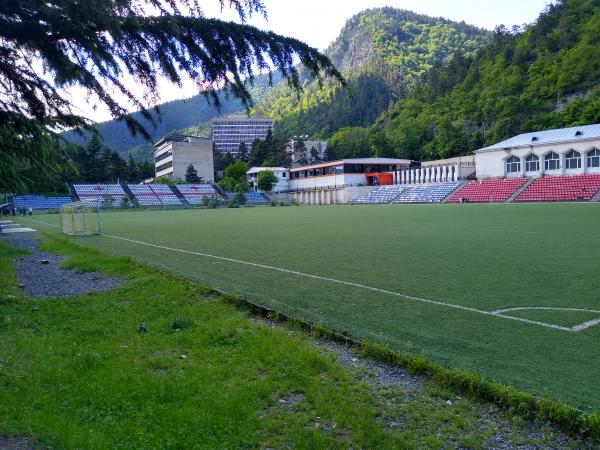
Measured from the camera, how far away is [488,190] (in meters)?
56.1

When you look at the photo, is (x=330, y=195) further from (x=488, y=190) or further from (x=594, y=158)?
(x=594, y=158)

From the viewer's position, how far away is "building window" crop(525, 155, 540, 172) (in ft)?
183

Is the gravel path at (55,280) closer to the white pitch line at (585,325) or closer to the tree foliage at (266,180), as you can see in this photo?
the white pitch line at (585,325)

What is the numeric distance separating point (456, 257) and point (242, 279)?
5.48m

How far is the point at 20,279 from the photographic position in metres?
10.2

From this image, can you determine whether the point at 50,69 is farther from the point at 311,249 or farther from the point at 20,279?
the point at 311,249

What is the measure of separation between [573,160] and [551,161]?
2642 millimetres

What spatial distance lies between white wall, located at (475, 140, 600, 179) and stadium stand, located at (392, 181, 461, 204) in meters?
4.13

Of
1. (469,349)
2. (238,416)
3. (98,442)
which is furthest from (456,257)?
(98,442)

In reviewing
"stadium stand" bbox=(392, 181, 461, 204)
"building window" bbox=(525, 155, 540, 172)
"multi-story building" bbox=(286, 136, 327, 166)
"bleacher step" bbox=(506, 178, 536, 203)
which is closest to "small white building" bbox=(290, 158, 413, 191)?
"stadium stand" bbox=(392, 181, 461, 204)

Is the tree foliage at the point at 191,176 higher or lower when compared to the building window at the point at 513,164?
higher

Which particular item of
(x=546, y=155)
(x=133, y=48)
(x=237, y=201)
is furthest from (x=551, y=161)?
(x=133, y=48)

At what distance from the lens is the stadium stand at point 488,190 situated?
53.1 metres

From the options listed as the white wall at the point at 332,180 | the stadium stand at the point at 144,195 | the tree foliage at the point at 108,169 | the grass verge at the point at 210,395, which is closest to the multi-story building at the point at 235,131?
the tree foliage at the point at 108,169
